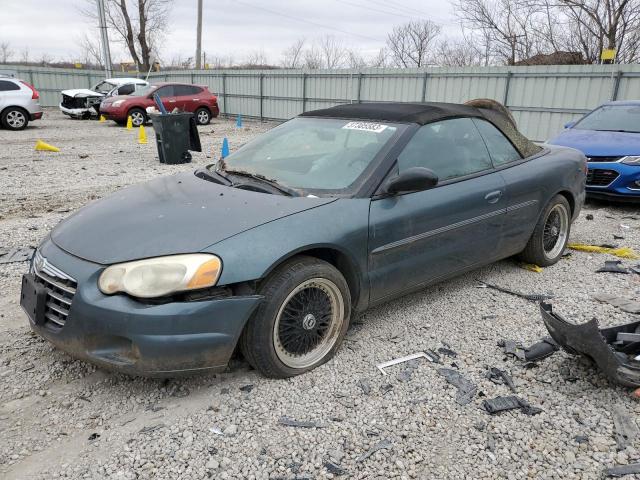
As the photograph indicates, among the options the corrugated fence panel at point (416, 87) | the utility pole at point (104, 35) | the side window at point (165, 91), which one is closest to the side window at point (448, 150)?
the corrugated fence panel at point (416, 87)

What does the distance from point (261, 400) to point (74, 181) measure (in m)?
7.18

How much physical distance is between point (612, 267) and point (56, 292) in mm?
4680

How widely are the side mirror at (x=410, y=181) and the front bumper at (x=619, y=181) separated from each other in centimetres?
486

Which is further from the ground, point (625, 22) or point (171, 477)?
point (625, 22)

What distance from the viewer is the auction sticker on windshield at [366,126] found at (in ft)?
12.2

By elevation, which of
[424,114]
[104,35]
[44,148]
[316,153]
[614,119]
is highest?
[104,35]

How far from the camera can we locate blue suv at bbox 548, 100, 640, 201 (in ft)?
22.4

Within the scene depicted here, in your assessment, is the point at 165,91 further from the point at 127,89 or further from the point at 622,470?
the point at 622,470

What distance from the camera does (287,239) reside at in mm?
2832

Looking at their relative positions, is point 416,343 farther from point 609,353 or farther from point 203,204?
point 203,204

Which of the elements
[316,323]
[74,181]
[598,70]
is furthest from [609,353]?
[598,70]

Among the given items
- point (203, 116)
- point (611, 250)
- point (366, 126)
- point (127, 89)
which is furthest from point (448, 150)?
point (127, 89)

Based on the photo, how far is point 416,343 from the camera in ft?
11.3

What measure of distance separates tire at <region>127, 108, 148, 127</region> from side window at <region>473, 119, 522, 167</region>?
16.3 m
